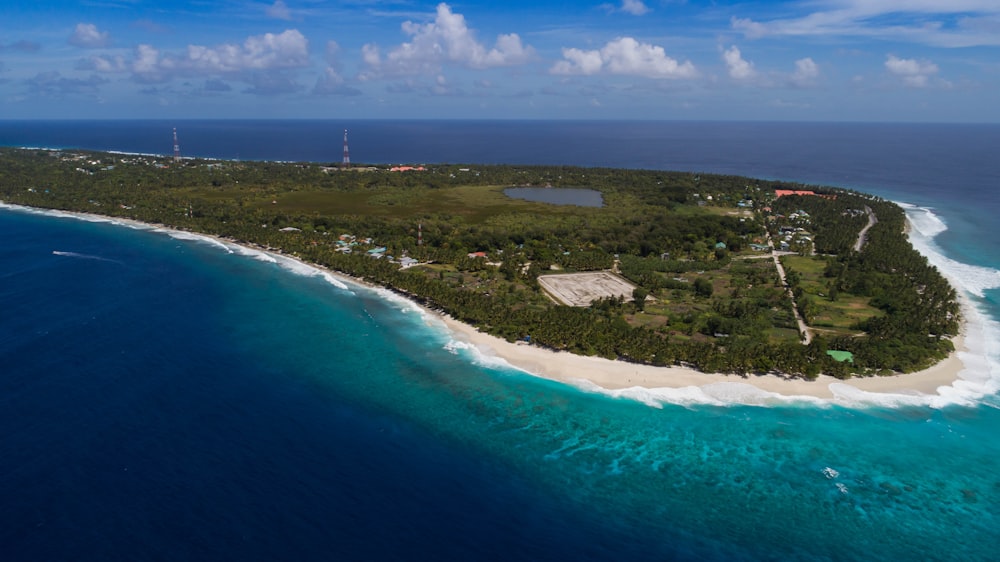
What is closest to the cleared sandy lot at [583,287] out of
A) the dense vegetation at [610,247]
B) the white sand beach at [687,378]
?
the dense vegetation at [610,247]

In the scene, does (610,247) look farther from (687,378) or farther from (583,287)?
(687,378)

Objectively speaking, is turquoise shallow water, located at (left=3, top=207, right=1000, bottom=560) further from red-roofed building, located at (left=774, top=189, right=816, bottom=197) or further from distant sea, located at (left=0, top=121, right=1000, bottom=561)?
red-roofed building, located at (left=774, top=189, right=816, bottom=197)

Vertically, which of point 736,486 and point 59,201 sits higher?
point 59,201

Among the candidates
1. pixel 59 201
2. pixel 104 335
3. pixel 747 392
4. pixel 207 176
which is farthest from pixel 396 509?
pixel 207 176

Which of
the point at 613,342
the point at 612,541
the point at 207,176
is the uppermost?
the point at 207,176

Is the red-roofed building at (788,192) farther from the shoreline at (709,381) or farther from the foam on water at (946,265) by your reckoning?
the shoreline at (709,381)

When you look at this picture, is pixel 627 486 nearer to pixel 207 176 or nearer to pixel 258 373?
pixel 258 373

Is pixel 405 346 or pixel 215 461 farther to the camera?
pixel 405 346
